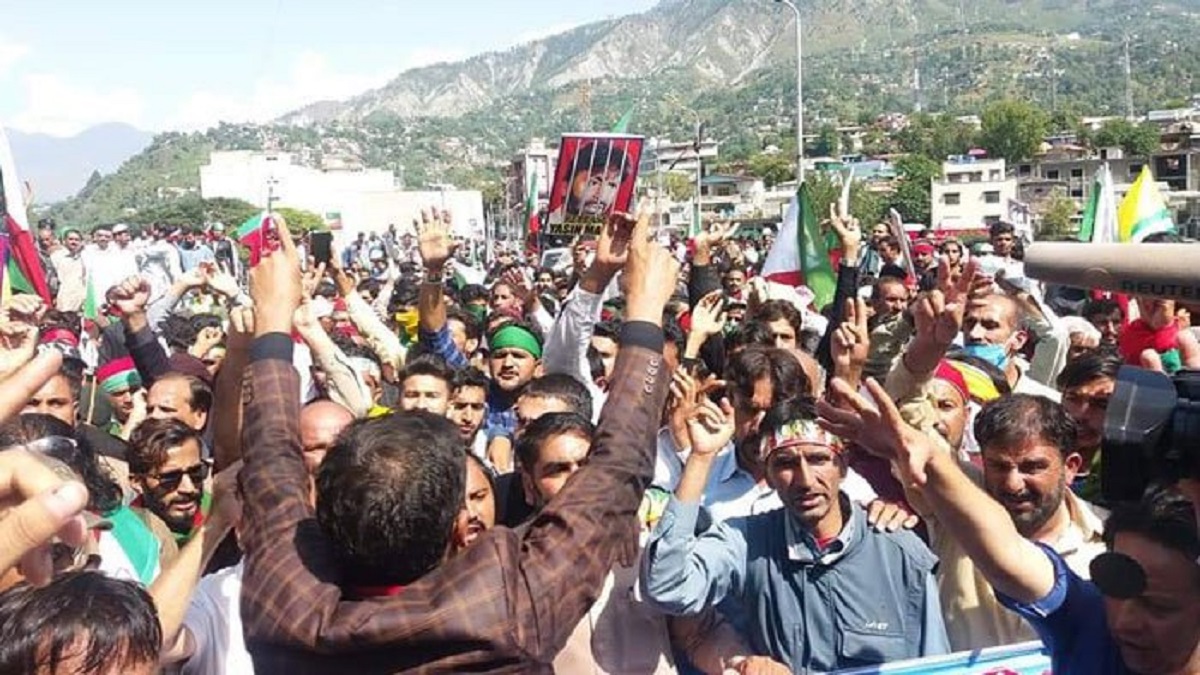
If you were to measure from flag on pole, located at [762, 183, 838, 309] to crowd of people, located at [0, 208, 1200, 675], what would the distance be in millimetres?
2823

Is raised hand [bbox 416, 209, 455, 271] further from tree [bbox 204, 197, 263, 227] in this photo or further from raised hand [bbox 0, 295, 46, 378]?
tree [bbox 204, 197, 263, 227]

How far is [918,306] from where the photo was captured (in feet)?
12.0

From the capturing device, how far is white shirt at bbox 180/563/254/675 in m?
2.66

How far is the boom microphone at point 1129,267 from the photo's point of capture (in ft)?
3.96

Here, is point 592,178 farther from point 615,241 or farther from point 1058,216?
point 1058,216

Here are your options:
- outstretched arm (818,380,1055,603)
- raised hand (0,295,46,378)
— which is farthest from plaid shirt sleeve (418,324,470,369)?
outstretched arm (818,380,1055,603)

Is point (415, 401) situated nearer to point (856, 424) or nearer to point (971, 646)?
point (971, 646)

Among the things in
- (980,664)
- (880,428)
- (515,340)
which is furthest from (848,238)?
(880,428)

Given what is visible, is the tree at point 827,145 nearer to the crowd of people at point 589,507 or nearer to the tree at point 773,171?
the tree at point 773,171

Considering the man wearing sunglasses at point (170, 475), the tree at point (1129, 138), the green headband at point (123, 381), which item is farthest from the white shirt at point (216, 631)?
the tree at point (1129, 138)

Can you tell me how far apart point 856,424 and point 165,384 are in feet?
10.1

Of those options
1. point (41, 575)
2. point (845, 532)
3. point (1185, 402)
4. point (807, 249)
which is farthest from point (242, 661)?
point (807, 249)

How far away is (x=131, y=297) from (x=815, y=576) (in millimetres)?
3481

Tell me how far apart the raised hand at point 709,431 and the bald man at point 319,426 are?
3.99ft
